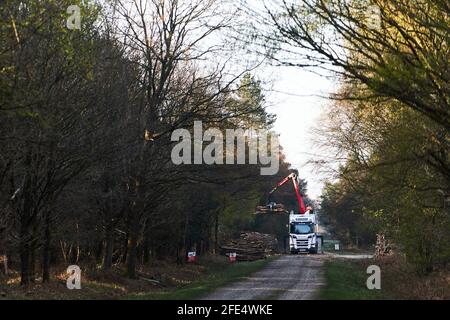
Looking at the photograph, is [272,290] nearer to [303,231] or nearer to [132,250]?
[132,250]

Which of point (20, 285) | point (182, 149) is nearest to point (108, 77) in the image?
point (20, 285)

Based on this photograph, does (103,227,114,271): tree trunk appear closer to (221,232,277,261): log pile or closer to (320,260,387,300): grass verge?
(320,260,387,300): grass verge

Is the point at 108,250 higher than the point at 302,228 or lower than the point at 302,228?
lower

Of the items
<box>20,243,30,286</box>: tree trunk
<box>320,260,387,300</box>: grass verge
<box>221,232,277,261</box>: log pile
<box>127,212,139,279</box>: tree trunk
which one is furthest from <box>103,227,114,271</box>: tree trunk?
<box>221,232,277,261</box>: log pile

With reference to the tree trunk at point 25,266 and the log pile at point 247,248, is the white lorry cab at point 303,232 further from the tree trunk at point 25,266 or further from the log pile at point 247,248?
the tree trunk at point 25,266

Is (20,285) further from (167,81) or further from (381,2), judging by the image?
(381,2)

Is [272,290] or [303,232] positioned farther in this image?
[303,232]

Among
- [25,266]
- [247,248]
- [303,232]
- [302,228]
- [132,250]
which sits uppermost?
[302,228]

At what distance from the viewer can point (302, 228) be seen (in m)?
62.6

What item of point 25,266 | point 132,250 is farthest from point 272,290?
point 25,266

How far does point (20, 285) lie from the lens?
22297 millimetres

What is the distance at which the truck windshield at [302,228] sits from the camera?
62.2 m

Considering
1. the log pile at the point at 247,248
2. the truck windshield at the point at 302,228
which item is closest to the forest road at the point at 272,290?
the truck windshield at the point at 302,228
